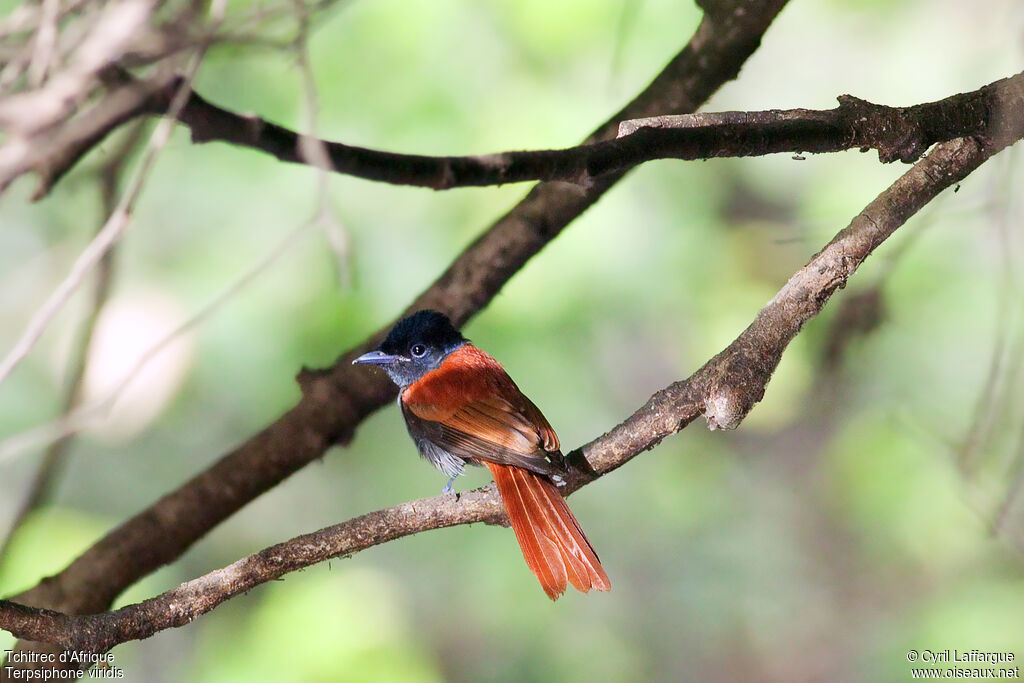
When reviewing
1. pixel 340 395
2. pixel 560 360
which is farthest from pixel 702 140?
pixel 560 360

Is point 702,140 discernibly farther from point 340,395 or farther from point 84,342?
point 84,342

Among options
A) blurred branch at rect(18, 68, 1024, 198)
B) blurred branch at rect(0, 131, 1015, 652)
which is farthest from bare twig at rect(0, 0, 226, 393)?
blurred branch at rect(0, 131, 1015, 652)

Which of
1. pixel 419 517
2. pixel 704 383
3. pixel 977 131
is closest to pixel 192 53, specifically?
pixel 419 517

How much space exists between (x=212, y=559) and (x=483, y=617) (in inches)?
34.2

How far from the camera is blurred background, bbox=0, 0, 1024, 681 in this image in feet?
8.84

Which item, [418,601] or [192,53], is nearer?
[192,53]

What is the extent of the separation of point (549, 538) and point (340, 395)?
0.81 meters

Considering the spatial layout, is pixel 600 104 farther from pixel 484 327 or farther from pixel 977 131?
→ pixel 977 131

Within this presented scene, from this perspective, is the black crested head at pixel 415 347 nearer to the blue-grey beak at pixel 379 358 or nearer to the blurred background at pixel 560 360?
the blue-grey beak at pixel 379 358

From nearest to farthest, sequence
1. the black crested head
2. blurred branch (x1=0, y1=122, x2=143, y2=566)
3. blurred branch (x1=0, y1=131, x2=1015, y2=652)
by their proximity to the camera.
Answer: blurred branch (x1=0, y1=131, x2=1015, y2=652) < the black crested head < blurred branch (x1=0, y1=122, x2=143, y2=566)

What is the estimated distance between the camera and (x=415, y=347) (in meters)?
1.79

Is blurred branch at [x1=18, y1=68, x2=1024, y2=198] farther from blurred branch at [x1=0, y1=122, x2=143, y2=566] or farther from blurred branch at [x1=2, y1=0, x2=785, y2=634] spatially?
blurred branch at [x1=0, y1=122, x2=143, y2=566]

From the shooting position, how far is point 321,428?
1.97 meters

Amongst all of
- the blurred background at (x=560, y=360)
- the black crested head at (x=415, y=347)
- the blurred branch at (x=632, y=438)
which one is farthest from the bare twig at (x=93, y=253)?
the blurred background at (x=560, y=360)
